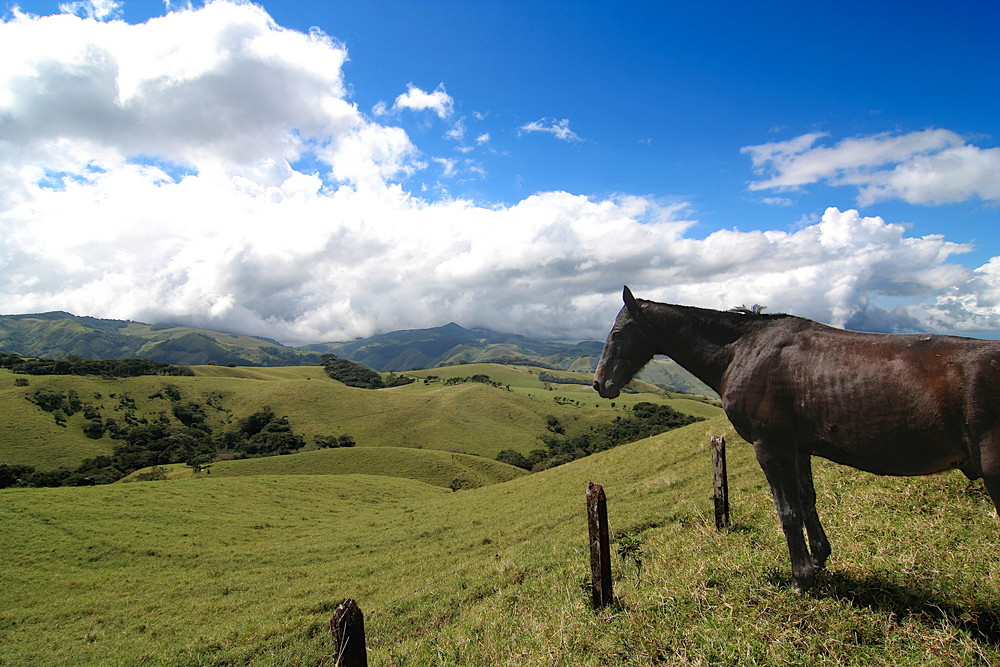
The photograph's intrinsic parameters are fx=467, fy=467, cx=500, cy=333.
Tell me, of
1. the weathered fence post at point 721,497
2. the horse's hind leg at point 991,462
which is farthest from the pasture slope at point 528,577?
the horse's hind leg at point 991,462

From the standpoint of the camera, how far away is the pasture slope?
19.0ft

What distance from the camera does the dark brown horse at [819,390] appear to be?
4746 mm

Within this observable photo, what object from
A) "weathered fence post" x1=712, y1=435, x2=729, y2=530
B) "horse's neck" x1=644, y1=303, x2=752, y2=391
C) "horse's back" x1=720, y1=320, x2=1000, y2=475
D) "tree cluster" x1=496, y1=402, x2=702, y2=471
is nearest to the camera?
"horse's back" x1=720, y1=320, x2=1000, y2=475

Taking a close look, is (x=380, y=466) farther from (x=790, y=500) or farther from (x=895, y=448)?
(x=895, y=448)

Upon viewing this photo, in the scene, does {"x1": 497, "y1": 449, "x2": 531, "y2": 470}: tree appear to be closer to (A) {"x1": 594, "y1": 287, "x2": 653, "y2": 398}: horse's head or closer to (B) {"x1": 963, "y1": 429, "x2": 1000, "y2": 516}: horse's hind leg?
(A) {"x1": 594, "y1": 287, "x2": 653, "y2": 398}: horse's head

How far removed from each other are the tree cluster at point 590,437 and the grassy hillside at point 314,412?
177 inches

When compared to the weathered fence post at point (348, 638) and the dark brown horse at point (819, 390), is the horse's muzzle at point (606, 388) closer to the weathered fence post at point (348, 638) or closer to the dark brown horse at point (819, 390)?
the dark brown horse at point (819, 390)

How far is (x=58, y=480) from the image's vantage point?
230 ft

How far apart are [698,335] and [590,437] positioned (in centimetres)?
13011

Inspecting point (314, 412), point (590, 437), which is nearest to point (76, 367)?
point (314, 412)

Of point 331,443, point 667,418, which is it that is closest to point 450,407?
point 331,443

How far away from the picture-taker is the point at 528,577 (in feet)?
40.1

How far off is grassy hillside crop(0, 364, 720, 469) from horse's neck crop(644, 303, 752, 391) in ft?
360

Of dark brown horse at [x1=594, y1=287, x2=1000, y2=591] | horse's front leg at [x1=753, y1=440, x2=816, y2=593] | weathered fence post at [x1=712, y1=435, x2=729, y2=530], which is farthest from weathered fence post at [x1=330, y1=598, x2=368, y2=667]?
weathered fence post at [x1=712, y1=435, x2=729, y2=530]
